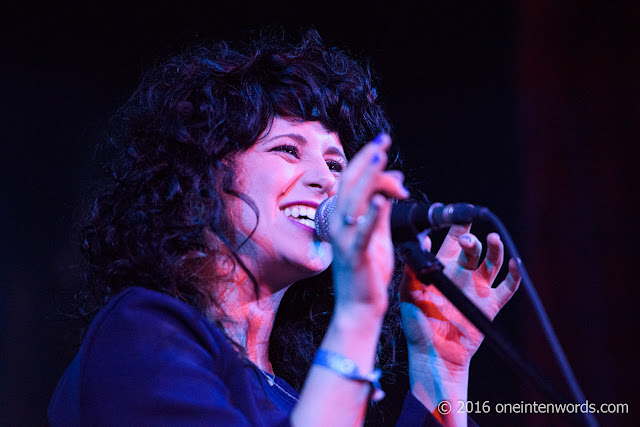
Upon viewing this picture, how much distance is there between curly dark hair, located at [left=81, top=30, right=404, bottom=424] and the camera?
4.91ft

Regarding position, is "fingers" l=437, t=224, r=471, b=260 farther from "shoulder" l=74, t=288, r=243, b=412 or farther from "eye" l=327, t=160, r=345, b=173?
"shoulder" l=74, t=288, r=243, b=412

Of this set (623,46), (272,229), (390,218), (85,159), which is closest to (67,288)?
(85,159)

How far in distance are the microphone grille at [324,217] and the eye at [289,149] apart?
255 millimetres

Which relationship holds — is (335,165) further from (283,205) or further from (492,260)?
(492,260)

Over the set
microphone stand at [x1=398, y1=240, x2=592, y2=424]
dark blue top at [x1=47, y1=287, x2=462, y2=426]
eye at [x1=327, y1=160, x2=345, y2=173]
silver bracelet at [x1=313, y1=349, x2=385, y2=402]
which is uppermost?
eye at [x1=327, y1=160, x2=345, y2=173]

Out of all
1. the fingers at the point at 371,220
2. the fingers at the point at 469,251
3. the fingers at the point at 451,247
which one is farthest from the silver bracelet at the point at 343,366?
the fingers at the point at 451,247

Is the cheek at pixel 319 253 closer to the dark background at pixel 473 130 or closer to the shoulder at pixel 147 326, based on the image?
the shoulder at pixel 147 326

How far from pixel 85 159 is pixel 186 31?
71 cm

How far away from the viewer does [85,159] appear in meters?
2.23

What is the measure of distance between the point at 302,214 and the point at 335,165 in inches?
11.5

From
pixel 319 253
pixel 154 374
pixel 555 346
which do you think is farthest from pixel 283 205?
pixel 555 346

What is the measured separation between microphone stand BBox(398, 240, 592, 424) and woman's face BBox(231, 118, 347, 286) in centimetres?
44

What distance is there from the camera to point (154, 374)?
105 cm

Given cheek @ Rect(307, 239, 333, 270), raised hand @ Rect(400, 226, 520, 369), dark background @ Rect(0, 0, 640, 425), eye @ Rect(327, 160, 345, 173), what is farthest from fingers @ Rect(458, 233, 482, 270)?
dark background @ Rect(0, 0, 640, 425)
